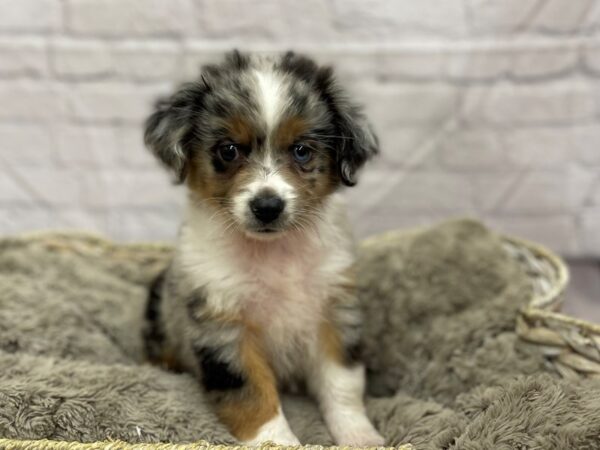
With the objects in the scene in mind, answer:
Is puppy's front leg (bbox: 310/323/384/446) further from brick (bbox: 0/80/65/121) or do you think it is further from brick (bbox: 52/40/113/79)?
brick (bbox: 0/80/65/121)

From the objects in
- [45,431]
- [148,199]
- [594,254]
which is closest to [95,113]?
[148,199]

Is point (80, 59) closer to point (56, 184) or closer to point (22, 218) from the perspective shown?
point (56, 184)

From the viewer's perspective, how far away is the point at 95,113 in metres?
4.03

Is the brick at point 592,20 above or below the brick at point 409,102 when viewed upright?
above

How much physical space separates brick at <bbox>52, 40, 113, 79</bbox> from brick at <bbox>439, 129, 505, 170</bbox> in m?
2.17

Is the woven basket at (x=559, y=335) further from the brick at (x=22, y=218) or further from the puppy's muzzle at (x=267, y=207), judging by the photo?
the brick at (x=22, y=218)

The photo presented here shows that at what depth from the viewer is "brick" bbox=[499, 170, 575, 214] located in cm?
406

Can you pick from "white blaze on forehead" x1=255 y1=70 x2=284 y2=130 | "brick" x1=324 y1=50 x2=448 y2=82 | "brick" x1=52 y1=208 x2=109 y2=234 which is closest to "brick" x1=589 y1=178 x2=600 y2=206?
"brick" x1=324 y1=50 x2=448 y2=82

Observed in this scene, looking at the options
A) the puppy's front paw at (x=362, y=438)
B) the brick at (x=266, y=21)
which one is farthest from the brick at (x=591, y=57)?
the puppy's front paw at (x=362, y=438)

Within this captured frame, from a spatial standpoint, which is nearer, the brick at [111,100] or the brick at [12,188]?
the brick at [111,100]

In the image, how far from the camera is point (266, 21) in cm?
390

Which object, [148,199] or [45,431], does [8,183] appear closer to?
[148,199]

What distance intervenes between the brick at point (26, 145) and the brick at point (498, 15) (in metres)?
2.73

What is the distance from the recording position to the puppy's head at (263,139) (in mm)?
2299
